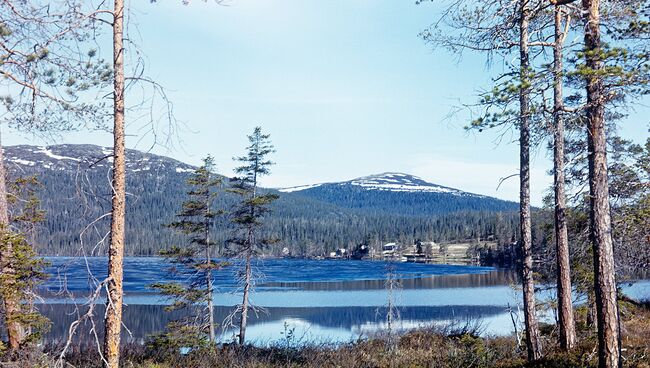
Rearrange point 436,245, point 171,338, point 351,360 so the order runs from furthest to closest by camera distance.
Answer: point 436,245
point 171,338
point 351,360

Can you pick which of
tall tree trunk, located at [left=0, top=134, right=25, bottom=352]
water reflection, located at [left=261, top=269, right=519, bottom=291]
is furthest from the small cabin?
tall tree trunk, located at [left=0, top=134, right=25, bottom=352]

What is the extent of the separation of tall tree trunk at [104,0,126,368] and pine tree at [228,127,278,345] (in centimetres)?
1507

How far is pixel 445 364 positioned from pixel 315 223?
145m

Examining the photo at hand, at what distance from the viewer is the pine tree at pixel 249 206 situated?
2339 cm

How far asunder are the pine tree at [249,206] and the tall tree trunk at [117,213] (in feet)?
49.4

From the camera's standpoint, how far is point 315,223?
157 m

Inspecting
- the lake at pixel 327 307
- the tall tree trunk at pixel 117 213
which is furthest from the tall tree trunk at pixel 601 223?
the lake at pixel 327 307

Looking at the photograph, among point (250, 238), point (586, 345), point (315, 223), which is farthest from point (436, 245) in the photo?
point (586, 345)

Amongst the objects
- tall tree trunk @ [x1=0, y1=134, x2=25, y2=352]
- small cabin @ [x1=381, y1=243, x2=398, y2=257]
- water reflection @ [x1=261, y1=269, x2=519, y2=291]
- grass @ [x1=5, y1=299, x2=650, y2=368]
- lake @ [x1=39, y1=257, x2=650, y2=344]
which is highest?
tall tree trunk @ [x1=0, y1=134, x2=25, y2=352]

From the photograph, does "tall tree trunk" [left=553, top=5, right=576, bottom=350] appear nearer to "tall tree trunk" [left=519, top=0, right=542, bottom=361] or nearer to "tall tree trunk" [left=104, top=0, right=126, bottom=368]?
"tall tree trunk" [left=519, top=0, right=542, bottom=361]

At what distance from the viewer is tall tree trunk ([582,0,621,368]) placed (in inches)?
304

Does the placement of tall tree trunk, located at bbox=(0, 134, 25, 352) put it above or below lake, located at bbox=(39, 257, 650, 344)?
above

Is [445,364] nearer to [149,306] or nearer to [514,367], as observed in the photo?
Result: [514,367]

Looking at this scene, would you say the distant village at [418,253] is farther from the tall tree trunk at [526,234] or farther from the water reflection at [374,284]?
the tall tree trunk at [526,234]
